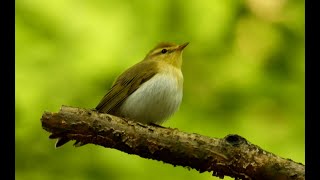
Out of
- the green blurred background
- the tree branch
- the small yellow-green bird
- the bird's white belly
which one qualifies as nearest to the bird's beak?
the green blurred background

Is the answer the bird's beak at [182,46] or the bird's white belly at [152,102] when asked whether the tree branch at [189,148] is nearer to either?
the bird's white belly at [152,102]

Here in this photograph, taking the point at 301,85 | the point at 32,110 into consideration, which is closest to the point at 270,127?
the point at 301,85

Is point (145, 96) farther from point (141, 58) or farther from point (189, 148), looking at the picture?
point (189, 148)

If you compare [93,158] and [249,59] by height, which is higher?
[249,59]

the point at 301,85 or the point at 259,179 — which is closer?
the point at 259,179

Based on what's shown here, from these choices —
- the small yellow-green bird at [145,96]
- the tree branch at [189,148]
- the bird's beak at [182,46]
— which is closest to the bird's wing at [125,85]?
the small yellow-green bird at [145,96]

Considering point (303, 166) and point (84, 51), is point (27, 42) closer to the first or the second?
point (84, 51)
